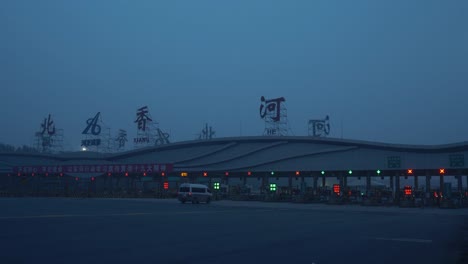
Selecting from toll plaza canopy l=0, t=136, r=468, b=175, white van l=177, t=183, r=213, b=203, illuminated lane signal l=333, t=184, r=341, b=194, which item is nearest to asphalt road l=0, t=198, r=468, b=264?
white van l=177, t=183, r=213, b=203

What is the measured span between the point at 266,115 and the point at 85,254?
64.9m

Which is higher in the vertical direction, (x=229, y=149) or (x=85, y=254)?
(x=229, y=149)

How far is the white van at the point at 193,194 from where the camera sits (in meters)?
47.7

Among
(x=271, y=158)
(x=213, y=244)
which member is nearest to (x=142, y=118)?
(x=271, y=158)

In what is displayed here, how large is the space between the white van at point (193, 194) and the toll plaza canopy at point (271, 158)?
24505 mm

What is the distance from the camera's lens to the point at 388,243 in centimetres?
1547

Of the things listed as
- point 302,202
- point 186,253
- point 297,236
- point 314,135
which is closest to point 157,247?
point 186,253

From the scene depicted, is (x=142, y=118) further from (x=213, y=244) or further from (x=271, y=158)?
(x=213, y=244)

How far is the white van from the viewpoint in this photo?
4770 centimetres

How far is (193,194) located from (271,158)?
116ft

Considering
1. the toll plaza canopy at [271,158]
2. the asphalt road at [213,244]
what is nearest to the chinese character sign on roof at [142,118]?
the toll plaza canopy at [271,158]

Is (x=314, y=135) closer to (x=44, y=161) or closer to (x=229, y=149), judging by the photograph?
(x=229, y=149)

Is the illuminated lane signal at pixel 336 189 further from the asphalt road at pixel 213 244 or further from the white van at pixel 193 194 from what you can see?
the asphalt road at pixel 213 244

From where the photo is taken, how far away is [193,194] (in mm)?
47938
